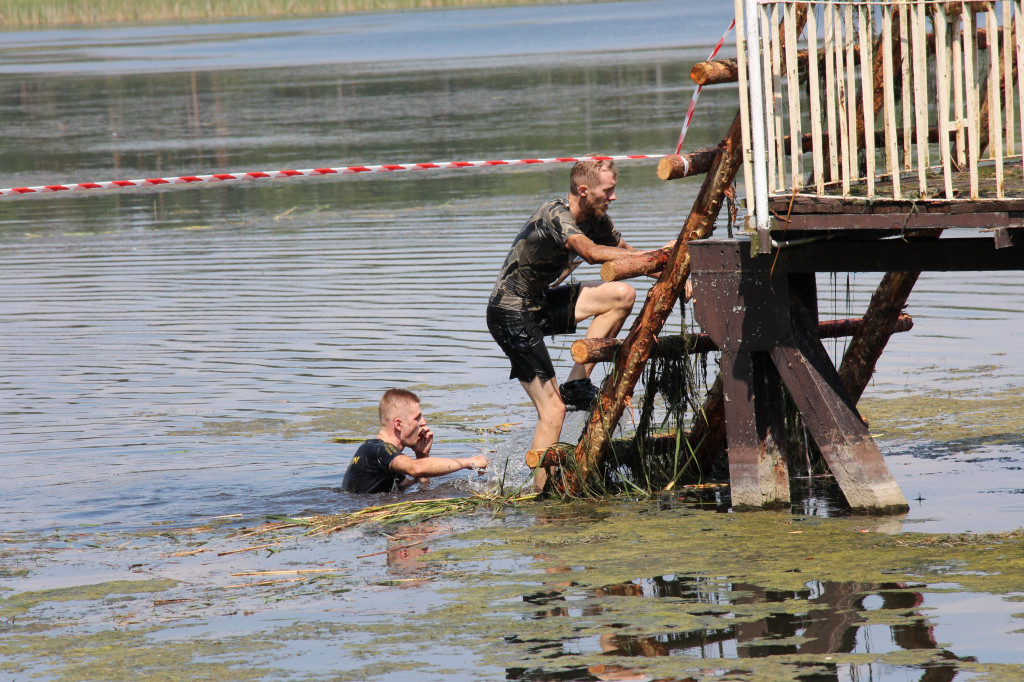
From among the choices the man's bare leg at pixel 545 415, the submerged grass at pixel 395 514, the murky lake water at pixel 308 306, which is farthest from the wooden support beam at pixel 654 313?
the murky lake water at pixel 308 306

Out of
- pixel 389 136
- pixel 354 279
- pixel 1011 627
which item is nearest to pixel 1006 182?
pixel 1011 627

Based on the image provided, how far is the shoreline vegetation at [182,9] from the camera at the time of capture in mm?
77062

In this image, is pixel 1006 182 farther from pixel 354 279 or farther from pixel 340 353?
pixel 354 279

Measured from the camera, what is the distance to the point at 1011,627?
17.2 ft

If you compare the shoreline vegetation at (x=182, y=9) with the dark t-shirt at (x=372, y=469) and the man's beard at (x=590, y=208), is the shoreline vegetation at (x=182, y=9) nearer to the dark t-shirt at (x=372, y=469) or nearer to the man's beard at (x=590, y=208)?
the dark t-shirt at (x=372, y=469)

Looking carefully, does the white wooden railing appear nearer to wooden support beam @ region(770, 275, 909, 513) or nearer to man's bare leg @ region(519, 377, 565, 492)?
wooden support beam @ region(770, 275, 909, 513)

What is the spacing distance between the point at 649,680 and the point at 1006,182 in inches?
133

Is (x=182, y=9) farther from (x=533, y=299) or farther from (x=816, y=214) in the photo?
(x=816, y=214)

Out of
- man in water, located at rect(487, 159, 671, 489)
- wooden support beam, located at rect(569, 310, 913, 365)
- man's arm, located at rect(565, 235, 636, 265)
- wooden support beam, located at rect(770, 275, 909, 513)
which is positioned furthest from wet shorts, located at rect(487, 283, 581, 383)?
wooden support beam, located at rect(770, 275, 909, 513)

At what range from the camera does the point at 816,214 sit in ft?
20.9

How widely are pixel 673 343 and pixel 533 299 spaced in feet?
2.77

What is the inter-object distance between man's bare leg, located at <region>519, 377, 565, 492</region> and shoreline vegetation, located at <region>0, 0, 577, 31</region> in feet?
237

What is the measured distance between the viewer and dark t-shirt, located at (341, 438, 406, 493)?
7.98m

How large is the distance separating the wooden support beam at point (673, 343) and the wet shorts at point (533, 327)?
0.24 m
